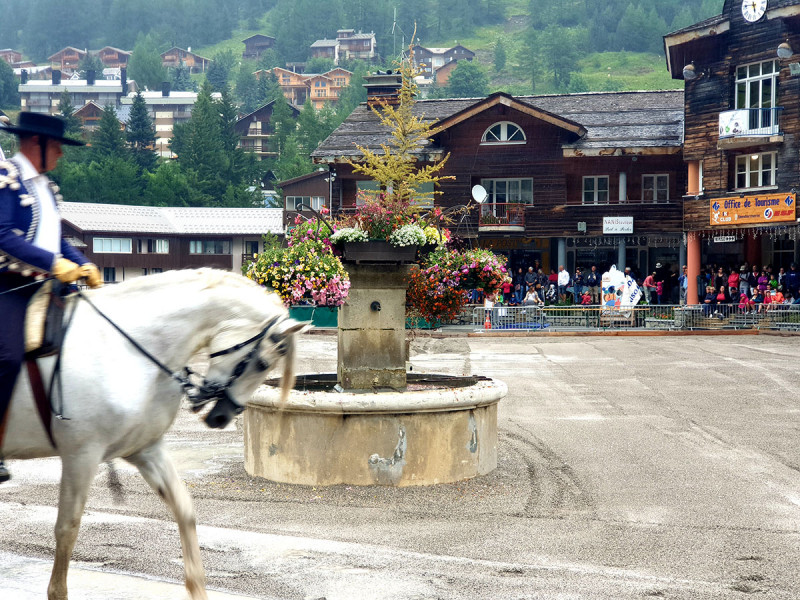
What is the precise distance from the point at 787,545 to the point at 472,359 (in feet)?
58.8

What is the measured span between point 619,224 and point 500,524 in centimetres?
3902

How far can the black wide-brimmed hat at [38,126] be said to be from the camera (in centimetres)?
595

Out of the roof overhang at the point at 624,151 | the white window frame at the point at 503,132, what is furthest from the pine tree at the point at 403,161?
the white window frame at the point at 503,132

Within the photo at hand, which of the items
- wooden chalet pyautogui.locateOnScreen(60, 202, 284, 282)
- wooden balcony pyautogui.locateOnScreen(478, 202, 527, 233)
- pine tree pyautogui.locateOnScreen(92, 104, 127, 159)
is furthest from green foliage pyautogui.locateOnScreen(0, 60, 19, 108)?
wooden balcony pyautogui.locateOnScreen(478, 202, 527, 233)

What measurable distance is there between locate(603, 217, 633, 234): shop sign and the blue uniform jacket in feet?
138

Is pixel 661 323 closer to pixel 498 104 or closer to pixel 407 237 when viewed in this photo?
pixel 498 104

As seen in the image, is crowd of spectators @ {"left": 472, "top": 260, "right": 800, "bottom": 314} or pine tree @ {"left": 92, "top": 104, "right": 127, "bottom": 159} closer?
crowd of spectators @ {"left": 472, "top": 260, "right": 800, "bottom": 314}

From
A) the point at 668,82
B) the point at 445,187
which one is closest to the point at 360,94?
the point at 668,82

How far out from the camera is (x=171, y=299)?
5977 mm

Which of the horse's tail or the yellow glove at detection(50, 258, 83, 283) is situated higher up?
the yellow glove at detection(50, 258, 83, 283)

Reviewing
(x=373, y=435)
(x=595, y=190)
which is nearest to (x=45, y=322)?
(x=373, y=435)

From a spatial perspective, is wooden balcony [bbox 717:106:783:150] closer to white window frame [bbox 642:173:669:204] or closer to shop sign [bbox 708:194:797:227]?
shop sign [bbox 708:194:797:227]

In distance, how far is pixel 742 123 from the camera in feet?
130

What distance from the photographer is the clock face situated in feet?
129
